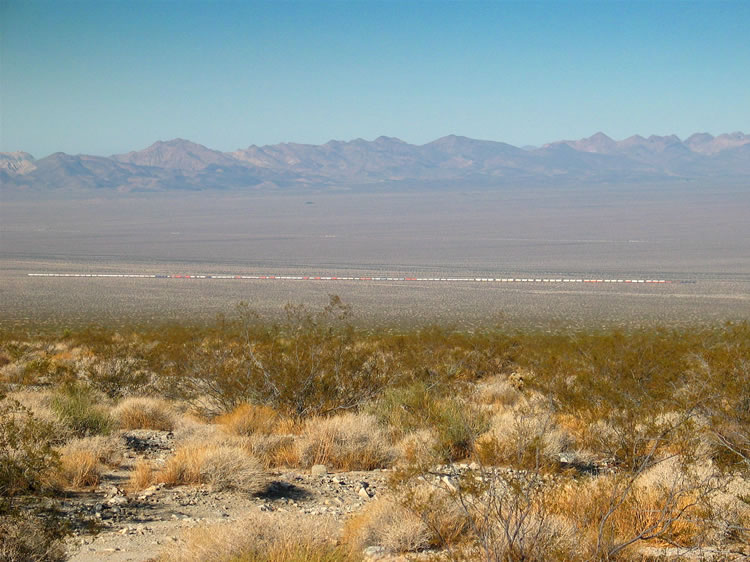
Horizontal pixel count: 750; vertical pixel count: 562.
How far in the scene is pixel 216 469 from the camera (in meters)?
8.02

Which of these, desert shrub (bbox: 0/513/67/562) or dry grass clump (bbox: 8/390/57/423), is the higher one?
desert shrub (bbox: 0/513/67/562)

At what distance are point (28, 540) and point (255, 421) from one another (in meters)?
5.01

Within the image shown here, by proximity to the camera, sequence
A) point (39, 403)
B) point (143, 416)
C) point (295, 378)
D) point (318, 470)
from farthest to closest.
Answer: point (143, 416)
point (295, 378)
point (39, 403)
point (318, 470)

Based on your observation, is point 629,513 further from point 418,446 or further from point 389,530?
point 418,446

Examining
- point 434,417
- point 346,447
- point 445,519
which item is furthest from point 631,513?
point 434,417

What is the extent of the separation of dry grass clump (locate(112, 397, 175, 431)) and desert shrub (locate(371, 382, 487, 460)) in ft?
9.94

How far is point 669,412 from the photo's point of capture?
10.1m

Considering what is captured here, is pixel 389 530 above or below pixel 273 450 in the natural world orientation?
above

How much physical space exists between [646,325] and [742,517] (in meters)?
25.1

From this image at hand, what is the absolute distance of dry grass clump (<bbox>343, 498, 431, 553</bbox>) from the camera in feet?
19.8

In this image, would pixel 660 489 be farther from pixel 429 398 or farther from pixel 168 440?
pixel 168 440

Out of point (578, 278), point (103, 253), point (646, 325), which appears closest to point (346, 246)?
point (103, 253)

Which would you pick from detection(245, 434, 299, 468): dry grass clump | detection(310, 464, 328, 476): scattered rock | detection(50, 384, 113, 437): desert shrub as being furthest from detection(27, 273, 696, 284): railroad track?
detection(310, 464, 328, 476): scattered rock

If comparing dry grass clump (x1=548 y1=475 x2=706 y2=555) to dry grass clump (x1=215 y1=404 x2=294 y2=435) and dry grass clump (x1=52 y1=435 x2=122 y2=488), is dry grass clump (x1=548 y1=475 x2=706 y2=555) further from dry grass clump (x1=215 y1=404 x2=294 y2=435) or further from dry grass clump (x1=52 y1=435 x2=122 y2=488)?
dry grass clump (x1=215 y1=404 x2=294 y2=435)
